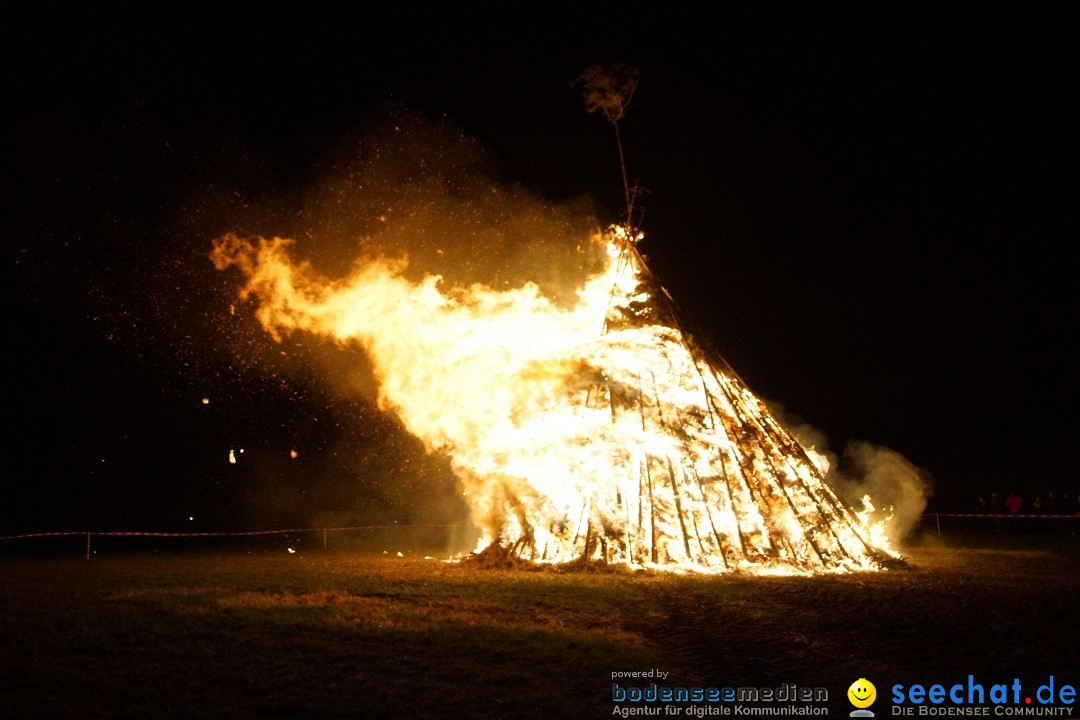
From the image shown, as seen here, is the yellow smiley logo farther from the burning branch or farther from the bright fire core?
the burning branch

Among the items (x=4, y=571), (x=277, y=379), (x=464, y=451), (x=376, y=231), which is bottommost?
(x=4, y=571)

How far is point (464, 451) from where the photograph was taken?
14.0 meters

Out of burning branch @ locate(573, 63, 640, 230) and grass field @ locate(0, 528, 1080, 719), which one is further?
burning branch @ locate(573, 63, 640, 230)

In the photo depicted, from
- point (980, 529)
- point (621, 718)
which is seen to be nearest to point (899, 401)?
point (980, 529)

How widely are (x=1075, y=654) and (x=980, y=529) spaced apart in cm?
1892

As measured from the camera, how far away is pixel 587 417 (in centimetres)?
1392

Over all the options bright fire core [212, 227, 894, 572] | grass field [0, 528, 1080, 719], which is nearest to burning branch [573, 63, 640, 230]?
bright fire core [212, 227, 894, 572]

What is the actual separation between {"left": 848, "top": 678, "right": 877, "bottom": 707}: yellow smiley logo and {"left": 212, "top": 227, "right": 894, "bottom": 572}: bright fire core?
6992mm

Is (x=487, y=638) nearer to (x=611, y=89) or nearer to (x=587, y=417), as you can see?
(x=587, y=417)

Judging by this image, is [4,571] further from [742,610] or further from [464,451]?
[742,610]

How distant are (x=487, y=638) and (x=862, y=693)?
333cm

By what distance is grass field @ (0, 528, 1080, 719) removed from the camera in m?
5.23

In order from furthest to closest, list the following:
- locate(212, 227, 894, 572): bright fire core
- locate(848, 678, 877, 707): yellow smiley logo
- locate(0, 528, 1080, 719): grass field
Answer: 1. locate(212, 227, 894, 572): bright fire core
2. locate(0, 528, 1080, 719): grass field
3. locate(848, 678, 877, 707): yellow smiley logo

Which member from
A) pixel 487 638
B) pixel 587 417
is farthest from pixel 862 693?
pixel 587 417
